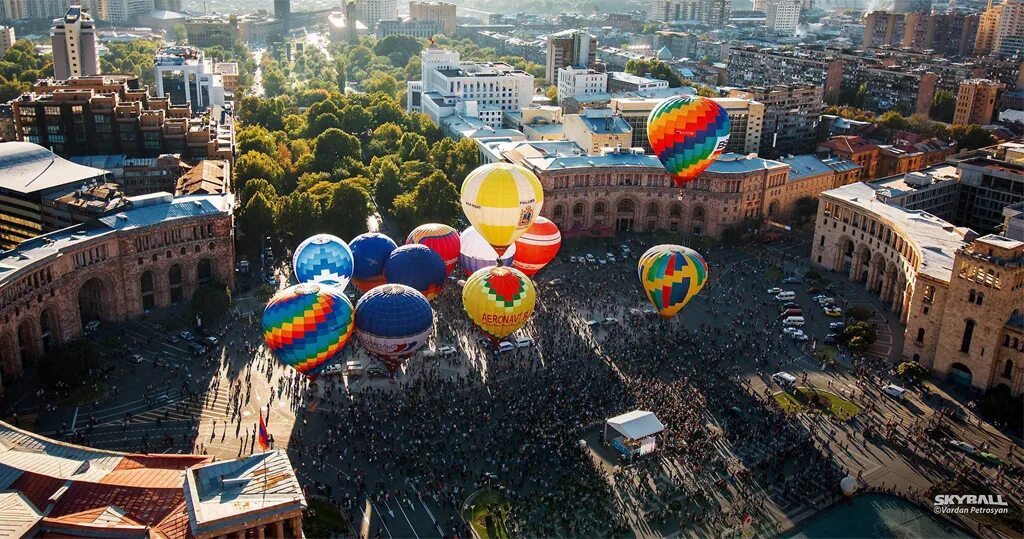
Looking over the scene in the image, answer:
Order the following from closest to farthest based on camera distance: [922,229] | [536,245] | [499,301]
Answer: [499,301] < [536,245] < [922,229]

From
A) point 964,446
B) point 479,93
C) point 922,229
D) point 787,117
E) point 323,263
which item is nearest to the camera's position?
point 964,446

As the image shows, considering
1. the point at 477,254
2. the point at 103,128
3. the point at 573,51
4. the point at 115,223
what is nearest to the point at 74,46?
the point at 103,128

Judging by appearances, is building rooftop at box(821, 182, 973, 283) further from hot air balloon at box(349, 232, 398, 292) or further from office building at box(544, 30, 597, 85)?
office building at box(544, 30, 597, 85)

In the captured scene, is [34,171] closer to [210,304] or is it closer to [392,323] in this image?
[210,304]

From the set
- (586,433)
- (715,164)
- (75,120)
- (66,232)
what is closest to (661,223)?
(715,164)

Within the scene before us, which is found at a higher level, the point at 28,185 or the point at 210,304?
the point at 28,185

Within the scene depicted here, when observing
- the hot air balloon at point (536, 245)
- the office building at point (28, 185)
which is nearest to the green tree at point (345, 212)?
the hot air balloon at point (536, 245)

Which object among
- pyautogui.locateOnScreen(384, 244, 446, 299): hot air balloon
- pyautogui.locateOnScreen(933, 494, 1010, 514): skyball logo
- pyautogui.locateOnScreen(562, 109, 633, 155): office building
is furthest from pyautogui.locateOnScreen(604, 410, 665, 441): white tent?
pyautogui.locateOnScreen(562, 109, 633, 155): office building
